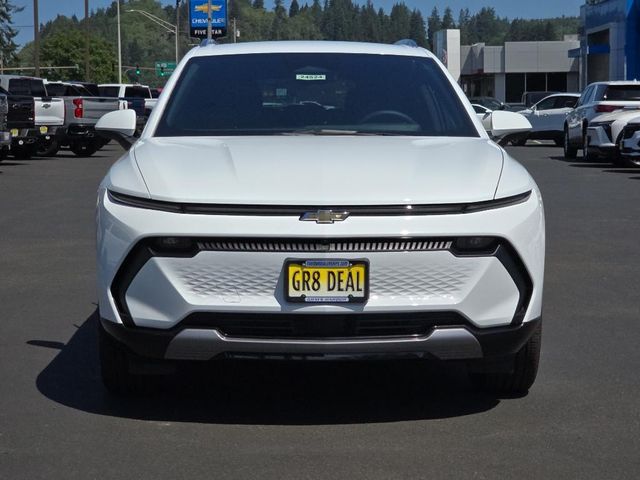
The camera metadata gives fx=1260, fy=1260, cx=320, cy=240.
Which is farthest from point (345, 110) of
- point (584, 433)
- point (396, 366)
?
point (584, 433)

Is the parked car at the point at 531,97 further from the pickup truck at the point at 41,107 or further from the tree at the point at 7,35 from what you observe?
the tree at the point at 7,35

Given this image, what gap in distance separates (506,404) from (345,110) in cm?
Result: 182

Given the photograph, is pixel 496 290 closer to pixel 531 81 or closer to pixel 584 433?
pixel 584 433

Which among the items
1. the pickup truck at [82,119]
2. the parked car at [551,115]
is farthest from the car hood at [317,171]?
the parked car at [551,115]

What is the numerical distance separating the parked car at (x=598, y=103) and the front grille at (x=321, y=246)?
2058 cm

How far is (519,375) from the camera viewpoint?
5.66 m

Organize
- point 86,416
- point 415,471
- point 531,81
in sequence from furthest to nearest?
point 531,81
point 86,416
point 415,471

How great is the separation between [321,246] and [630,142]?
19.2m

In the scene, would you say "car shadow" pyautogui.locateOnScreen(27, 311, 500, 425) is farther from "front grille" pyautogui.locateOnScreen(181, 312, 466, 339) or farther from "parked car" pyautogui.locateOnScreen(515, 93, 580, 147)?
"parked car" pyautogui.locateOnScreen(515, 93, 580, 147)

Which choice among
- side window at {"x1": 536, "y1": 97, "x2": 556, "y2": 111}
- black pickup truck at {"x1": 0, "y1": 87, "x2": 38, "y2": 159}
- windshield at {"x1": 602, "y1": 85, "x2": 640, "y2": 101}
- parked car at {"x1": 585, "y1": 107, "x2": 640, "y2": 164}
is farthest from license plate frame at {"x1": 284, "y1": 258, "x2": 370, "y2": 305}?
side window at {"x1": 536, "y1": 97, "x2": 556, "y2": 111}

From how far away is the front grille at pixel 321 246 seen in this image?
16.2ft

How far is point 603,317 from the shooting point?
26.2 ft

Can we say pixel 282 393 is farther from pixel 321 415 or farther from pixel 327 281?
pixel 327 281

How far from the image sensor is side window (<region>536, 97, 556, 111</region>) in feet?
119
